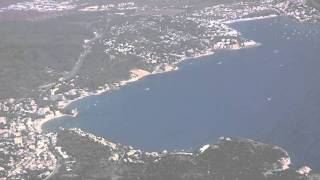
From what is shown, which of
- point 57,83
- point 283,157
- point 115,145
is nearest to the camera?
point 283,157

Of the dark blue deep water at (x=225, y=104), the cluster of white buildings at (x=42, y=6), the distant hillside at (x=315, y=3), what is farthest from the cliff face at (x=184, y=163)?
the cluster of white buildings at (x=42, y=6)

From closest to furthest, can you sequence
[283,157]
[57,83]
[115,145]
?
[283,157]
[115,145]
[57,83]

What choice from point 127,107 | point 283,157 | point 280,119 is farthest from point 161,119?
point 283,157

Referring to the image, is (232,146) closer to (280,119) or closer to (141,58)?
(280,119)

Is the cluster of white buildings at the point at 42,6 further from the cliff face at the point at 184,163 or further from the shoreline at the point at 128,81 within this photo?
the cliff face at the point at 184,163

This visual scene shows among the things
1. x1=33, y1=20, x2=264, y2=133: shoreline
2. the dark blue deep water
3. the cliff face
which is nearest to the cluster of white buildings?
x1=33, y1=20, x2=264, y2=133: shoreline
